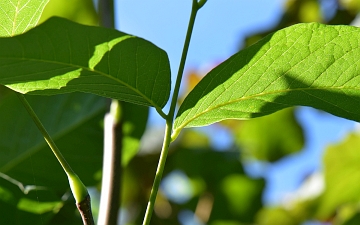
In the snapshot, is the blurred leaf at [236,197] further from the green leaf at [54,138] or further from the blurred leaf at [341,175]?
the green leaf at [54,138]

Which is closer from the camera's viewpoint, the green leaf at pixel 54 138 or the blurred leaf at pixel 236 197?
the green leaf at pixel 54 138

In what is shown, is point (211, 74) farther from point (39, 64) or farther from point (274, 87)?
point (39, 64)

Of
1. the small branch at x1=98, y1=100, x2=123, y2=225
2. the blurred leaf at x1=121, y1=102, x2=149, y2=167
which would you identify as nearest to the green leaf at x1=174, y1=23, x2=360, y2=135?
the small branch at x1=98, y1=100, x2=123, y2=225

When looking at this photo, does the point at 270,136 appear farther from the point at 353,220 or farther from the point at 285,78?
the point at 285,78

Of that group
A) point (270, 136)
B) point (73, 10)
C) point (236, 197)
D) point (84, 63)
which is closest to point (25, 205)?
point (84, 63)

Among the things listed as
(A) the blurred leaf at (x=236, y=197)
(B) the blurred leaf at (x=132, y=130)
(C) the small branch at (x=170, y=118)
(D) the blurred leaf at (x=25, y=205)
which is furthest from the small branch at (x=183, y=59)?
(A) the blurred leaf at (x=236, y=197)

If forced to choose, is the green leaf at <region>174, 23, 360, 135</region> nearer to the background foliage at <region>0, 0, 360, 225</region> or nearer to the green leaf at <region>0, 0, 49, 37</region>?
the green leaf at <region>0, 0, 49, 37</region>
